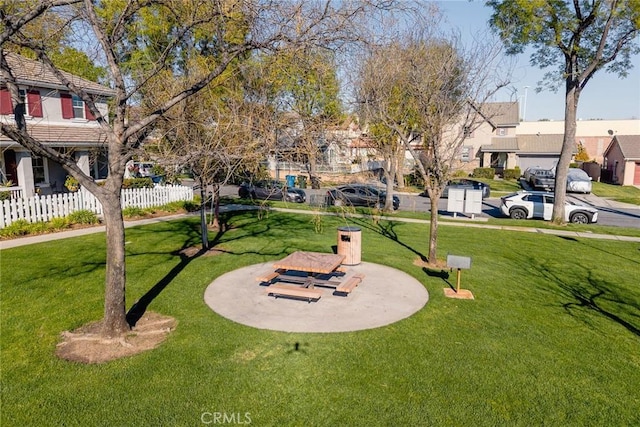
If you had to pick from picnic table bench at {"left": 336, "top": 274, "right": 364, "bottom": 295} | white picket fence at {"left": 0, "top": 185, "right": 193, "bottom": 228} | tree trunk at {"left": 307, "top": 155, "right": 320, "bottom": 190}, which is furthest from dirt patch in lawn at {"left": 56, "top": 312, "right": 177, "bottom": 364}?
white picket fence at {"left": 0, "top": 185, "right": 193, "bottom": 228}

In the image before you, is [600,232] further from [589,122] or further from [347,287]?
[589,122]

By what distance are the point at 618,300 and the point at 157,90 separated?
519 inches

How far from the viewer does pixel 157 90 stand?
42.8ft

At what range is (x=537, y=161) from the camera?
4544 cm

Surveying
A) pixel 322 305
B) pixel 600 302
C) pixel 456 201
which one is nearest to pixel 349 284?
pixel 322 305

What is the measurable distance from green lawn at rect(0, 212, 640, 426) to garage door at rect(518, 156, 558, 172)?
37.2m

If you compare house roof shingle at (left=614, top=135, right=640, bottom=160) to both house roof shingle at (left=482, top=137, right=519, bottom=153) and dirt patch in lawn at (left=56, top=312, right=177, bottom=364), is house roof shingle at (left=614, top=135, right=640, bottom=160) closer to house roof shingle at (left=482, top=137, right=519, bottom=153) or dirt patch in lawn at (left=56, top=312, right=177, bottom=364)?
house roof shingle at (left=482, top=137, right=519, bottom=153)

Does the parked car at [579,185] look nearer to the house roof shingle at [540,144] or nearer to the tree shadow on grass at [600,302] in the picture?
→ the house roof shingle at [540,144]

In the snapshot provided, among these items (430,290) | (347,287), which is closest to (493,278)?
(430,290)

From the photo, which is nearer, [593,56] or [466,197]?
[593,56]

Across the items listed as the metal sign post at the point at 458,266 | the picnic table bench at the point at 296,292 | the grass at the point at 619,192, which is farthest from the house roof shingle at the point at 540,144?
the picnic table bench at the point at 296,292

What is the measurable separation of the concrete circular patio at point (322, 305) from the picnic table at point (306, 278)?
202 mm

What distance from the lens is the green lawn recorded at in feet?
17.7

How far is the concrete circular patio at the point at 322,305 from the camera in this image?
795 cm
